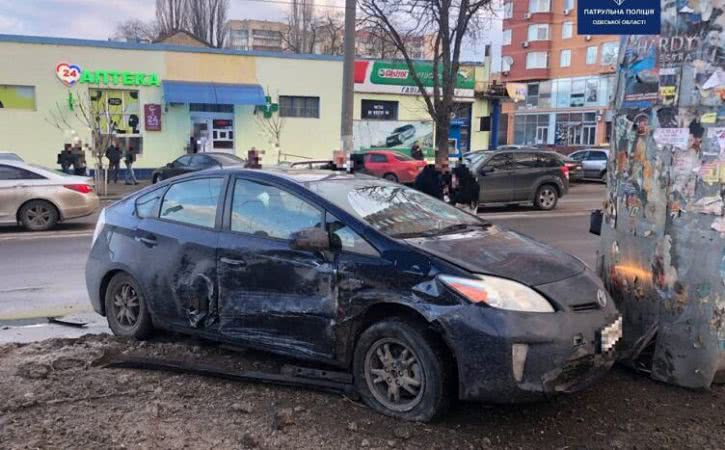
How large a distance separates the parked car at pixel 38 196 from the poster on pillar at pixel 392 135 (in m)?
17.9

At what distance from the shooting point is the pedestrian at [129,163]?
24.3m

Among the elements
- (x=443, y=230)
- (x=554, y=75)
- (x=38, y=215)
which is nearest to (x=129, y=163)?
(x=38, y=215)

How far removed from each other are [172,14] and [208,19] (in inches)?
116

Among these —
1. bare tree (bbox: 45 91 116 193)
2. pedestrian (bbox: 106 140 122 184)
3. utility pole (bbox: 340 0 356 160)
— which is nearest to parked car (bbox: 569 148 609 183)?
utility pole (bbox: 340 0 356 160)

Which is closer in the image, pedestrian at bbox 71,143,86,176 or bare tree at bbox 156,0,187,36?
pedestrian at bbox 71,143,86,176

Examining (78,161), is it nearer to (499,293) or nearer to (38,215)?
(38,215)

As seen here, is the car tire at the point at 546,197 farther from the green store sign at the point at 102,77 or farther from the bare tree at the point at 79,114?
the green store sign at the point at 102,77

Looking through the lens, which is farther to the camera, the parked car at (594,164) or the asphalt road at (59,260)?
the parked car at (594,164)

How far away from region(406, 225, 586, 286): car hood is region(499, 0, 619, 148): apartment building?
50629 millimetres

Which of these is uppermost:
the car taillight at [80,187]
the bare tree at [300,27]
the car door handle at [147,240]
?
the bare tree at [300,27]

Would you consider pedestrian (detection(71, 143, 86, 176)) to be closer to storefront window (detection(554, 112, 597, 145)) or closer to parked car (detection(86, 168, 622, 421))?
parked car (detection(86, 168, 622, 421))

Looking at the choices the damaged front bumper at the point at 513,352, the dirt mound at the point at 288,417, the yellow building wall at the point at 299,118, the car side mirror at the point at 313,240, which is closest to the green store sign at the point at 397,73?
the yellow building wall at the point at 299,118

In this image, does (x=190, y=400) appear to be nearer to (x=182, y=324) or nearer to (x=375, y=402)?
(x=182, y=324)

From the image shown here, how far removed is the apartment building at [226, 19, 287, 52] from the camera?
66750 mm
